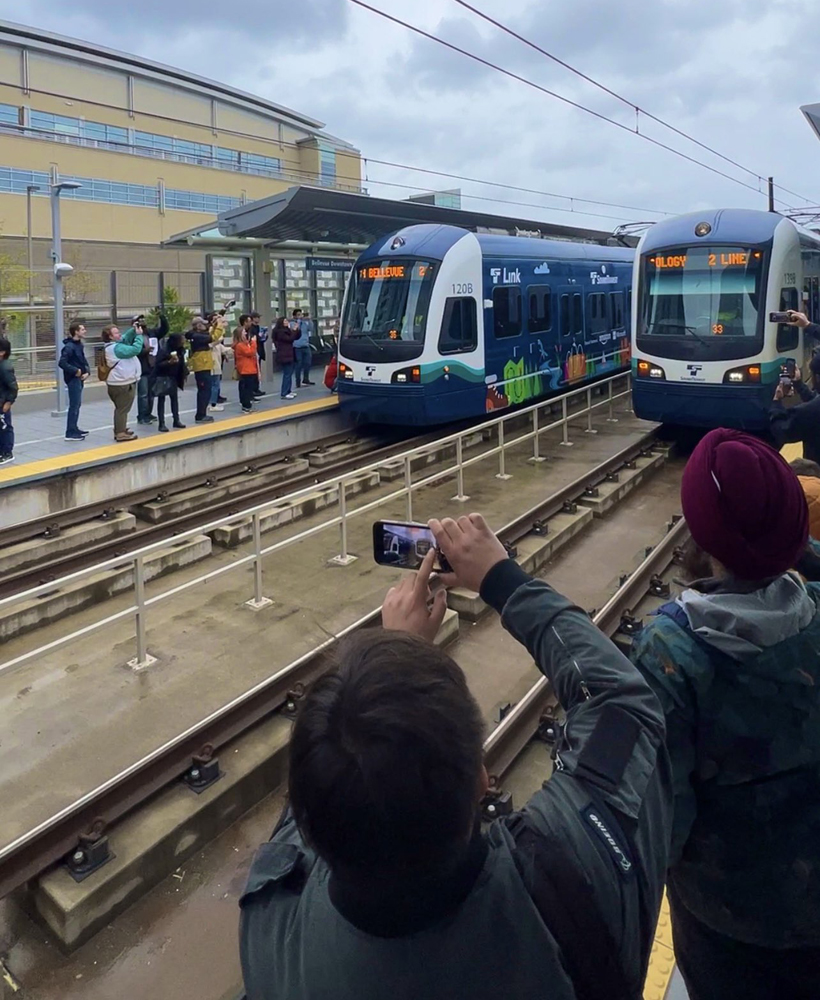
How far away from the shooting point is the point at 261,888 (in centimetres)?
139

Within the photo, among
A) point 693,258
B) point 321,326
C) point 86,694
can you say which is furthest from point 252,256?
point 86,694

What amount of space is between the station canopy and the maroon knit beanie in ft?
40.1

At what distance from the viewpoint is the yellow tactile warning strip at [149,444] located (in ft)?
33.2

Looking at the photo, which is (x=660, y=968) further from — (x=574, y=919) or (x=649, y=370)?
(x=649, y=370)

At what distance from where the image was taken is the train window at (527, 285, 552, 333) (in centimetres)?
1517

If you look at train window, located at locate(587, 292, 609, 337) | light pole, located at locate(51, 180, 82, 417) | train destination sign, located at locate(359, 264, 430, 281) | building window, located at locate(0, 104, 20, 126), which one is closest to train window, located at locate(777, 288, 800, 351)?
train destination sign, located at locate(359, 264, 430, 281)

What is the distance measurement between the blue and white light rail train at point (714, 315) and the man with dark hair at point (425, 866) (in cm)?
1110

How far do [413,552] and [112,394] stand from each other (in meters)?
10.8

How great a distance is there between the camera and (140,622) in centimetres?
608

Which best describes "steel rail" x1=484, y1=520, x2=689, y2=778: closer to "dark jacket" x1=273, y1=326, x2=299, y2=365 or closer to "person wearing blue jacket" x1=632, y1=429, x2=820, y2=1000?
"person wearing blue jacket" x1=632, y1=429, x2=820, y2=1000

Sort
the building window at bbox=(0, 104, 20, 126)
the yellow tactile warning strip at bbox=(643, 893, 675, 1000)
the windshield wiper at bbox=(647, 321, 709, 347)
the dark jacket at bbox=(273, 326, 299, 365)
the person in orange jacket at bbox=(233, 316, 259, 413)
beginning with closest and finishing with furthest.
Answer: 1. the yellow tactile warning strip at bbox=(643, 893, 675, 1000)
2. the windshield wiper at bbox=(647, 321, 709, 347)
3. the person in orange jacket at bbox=(233, 316, 259, 413)
4. the dark jacket at bbox=(273, 326, 299, 365)
5. the building window at bbox=(0, 104, 20, 126)

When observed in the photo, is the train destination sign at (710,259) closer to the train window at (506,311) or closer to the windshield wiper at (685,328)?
the windshield wiper at (685,328)

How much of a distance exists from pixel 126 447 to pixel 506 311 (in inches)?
254

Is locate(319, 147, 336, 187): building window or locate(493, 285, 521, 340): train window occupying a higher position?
locate(319, 147, 336, 187): building window
